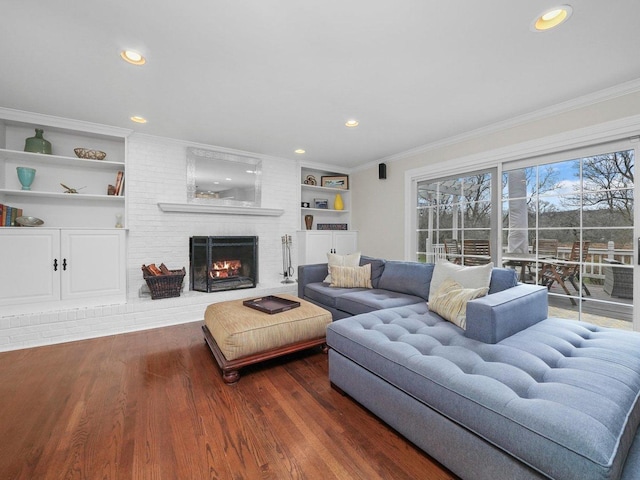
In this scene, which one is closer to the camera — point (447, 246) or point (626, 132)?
point (626, 132)

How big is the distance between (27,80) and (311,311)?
3.00m

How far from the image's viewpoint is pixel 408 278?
9.98 ft

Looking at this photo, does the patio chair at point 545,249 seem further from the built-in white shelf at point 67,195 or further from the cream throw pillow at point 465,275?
the built-in white shelf at point 67,195

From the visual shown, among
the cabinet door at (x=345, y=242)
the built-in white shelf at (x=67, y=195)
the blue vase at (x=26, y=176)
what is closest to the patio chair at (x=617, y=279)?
the cabinet door at (x=345, y=242)

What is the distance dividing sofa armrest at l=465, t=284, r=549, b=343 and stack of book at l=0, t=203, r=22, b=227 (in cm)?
429

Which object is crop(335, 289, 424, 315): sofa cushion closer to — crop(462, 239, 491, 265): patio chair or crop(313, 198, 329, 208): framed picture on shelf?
crop(462, 239, 491, 265): patio chair

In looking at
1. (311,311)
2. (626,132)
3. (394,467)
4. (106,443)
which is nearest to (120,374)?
(106,443)

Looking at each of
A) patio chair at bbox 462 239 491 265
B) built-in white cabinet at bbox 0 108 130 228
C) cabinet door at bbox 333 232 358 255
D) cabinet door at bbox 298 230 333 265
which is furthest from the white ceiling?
cabinet door at bbox 333 232 358 255

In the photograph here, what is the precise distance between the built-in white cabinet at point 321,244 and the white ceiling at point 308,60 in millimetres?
1924

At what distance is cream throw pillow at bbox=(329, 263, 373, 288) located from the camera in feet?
11.1

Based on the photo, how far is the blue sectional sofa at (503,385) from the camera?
0.95 m

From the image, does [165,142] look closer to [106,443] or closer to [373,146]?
[373,146]

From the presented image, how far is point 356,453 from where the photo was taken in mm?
1425

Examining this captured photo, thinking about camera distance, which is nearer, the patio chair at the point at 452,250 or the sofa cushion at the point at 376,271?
the sofa cushion at the point at 376,271
